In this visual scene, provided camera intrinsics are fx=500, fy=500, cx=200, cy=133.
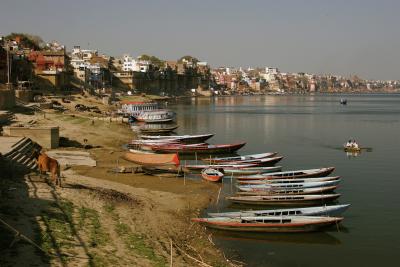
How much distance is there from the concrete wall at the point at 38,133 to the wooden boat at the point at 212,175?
12.1m

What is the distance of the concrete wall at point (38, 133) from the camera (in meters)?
36.1

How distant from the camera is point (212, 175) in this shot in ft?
109

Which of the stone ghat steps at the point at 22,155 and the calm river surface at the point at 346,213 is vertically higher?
the stone ghat steps at the point at 22,155

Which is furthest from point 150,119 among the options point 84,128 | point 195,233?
point 195,233

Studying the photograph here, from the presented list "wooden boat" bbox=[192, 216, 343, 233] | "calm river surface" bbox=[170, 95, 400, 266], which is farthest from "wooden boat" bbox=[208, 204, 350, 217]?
"calm river surface" bbox=[170, 95, 400, 266]

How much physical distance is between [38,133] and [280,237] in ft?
72.4

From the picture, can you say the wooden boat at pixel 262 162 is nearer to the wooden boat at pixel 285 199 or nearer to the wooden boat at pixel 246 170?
the wooden boat at pixel 246 170

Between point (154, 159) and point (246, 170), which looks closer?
point (246, 170)

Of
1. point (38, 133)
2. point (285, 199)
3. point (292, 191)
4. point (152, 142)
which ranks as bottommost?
point (285, 199)

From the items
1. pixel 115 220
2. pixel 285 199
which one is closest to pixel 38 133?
pixel 285 199

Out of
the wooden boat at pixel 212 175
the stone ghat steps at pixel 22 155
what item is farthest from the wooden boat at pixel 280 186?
the stone ghat steps at pixel 22 155

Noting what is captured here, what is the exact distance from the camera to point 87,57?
189 m

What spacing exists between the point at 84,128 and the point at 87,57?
140m

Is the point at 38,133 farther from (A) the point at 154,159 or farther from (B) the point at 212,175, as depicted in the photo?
(B) the point at 212,175
